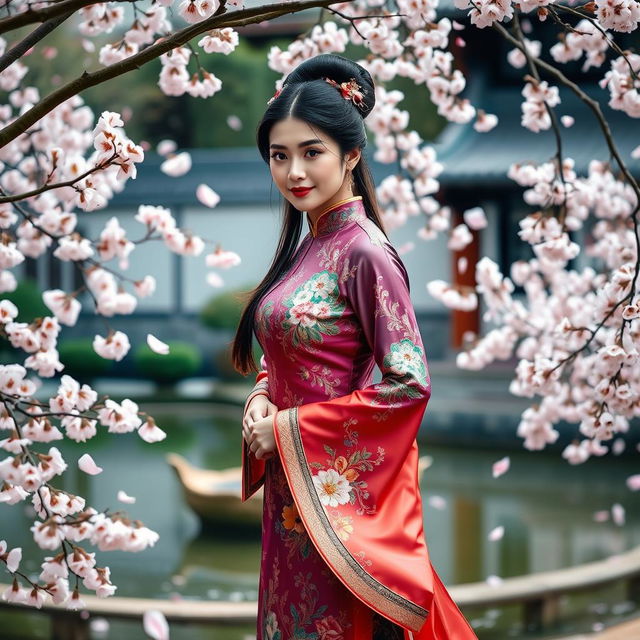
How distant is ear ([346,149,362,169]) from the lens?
7.60 feet

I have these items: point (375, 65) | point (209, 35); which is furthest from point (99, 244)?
point (375, 65)

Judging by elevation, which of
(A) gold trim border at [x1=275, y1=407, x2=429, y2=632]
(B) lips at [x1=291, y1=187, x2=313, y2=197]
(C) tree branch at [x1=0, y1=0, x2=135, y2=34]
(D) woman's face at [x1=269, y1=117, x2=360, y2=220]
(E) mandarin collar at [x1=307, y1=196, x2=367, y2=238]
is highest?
(C) tree branch at [x1=0, y1=0, x2=135, y2=34]

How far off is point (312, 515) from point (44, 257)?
16009mm

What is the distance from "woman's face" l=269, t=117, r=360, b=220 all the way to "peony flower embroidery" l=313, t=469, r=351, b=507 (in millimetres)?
639

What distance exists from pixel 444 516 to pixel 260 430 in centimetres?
577

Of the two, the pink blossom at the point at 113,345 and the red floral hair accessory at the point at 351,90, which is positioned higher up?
the red floral hair accessory at the point at 351,90

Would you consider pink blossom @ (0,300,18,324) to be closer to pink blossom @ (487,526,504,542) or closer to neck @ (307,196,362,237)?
neck @ (307,196,362,237)

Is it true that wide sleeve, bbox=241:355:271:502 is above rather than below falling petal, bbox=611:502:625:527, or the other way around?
above

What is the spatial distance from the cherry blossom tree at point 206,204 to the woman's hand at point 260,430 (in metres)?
0.63

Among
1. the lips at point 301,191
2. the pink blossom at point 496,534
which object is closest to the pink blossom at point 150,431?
the lips at point 301,191

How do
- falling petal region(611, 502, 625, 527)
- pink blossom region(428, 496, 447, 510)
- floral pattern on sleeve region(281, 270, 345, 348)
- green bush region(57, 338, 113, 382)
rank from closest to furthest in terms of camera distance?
floral pattern on sleeve region(281, 270, 345, 348) → falling petal region(611, 502, 625, 527) → pink blossom region(428, 496, 447, 510) → green bush region(57, 338, 113, 382)

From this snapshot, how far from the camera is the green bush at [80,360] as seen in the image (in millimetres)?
14856

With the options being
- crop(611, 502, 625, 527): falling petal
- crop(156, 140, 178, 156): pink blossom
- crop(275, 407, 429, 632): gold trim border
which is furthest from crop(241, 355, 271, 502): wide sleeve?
crop(611, 502, 625, 527): falling petal

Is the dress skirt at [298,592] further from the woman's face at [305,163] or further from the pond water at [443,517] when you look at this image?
the pond water at [443,517]
